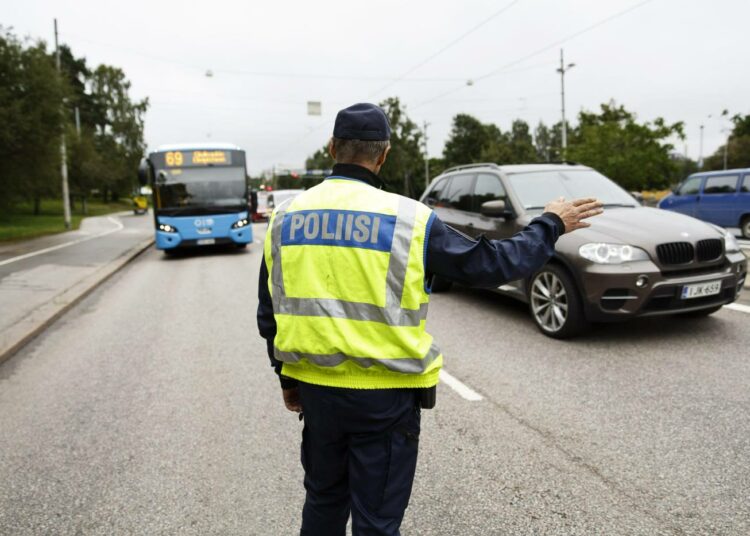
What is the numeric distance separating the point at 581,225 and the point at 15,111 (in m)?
19.8

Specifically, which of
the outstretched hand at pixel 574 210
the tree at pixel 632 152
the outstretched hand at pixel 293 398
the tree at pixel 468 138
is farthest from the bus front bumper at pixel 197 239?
the tree at pixel 468 138

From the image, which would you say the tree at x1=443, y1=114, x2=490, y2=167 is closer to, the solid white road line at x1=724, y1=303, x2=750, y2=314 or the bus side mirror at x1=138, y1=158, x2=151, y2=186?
the bus side mirror at x1=138, y1=158, x2=151, y2=186

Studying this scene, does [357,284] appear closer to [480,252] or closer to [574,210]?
[480,252]

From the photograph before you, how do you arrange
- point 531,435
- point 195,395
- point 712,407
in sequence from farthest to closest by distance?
point 195,395, point 712,407, point 531,435

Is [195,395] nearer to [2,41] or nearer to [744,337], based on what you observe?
[744,337]

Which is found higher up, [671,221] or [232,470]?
[671,221]

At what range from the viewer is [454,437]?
3711 mm

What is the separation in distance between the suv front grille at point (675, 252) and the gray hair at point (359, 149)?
13.9ft

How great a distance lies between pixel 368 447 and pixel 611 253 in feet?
13.8

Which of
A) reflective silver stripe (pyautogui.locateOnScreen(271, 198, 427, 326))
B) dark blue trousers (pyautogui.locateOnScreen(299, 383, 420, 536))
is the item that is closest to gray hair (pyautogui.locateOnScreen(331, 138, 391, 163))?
reflective silver stripe (pyautogui.locateOnScreen(271, 198, 427, 326))

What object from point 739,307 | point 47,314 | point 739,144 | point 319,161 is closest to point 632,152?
point 739,307

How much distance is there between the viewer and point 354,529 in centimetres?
194

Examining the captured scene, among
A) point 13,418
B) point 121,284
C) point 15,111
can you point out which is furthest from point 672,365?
point 15,111

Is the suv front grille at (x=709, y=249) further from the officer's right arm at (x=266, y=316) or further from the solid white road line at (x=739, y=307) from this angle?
the officer's right arm at (x=266, y=316)
